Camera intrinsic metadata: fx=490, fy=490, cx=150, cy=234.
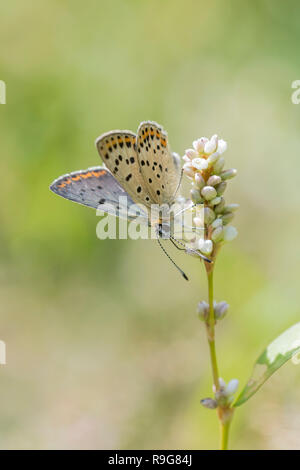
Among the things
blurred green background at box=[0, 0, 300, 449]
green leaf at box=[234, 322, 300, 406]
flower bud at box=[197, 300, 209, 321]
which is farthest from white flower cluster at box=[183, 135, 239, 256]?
blurred green background at box=[0, 0, 300, 449]

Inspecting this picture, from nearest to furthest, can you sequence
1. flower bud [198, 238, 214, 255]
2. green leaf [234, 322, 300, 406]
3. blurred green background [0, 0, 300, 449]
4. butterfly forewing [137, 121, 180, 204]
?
green leaf [234, 322, 300, 406] < flower bud [198, 238, 214, 255] < butterfly forewing [137, 121, 180, 204] < blurred green background [0, 0, 300, 449]

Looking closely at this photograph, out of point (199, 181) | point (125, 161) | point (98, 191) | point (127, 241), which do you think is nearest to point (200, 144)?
point (199, 181)

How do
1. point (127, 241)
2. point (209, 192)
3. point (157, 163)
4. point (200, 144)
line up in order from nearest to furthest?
point (209, 192) < point (200, 144) < point (157, 163) < point (127, 241)

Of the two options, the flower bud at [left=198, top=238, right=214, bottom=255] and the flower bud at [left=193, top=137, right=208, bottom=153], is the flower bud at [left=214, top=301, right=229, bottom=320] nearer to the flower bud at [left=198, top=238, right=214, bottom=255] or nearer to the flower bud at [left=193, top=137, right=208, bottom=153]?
the flower bud at [left=198, top=238, right=214, bottom=255]

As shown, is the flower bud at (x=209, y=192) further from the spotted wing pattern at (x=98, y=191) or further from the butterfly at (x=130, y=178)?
the spotted wing pattern at (x=98, y=191)

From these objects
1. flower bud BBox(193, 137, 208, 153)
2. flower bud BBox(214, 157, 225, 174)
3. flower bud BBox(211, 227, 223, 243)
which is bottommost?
flower bud BBox(211, 227, 223, 243)

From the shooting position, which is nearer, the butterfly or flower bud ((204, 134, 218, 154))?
flower bud ((204, 134, 218, 154))

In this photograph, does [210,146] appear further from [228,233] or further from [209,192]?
[228,233]
